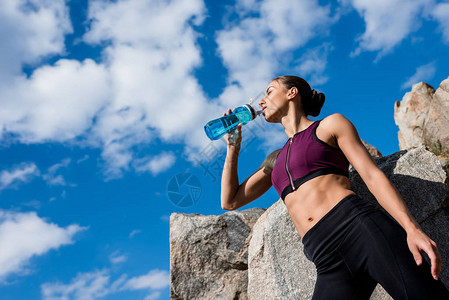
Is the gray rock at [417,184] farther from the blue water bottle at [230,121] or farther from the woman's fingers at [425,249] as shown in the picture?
the woman's fingers at [425,249]

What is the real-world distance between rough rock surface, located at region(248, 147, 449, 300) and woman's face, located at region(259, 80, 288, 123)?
90cm

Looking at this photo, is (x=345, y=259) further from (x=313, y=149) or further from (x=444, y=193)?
(x=444, y=193)

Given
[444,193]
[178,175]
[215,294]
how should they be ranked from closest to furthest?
[444,193], [178,175], [215,294]

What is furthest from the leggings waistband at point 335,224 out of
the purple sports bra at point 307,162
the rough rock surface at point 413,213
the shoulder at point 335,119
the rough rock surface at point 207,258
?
the rough rock surface at point 207,258

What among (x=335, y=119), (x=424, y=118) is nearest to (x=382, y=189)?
(x=335, y=119)

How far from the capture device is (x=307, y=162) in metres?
2.99

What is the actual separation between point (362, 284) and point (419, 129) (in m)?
20.9

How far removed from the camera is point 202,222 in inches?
218

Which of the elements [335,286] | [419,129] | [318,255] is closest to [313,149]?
[318,255]

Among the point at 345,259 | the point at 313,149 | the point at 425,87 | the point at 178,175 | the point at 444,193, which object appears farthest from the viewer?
the point at 425,87

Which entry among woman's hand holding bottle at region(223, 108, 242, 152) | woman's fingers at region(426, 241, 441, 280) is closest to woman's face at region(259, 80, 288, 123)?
woman's hand holding bottle at region(223, 108, 242, 152)

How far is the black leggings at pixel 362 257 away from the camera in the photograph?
233cm

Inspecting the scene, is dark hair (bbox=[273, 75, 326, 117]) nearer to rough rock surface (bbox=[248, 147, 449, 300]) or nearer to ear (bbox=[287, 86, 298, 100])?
ear (bbox=[287, 86, 298, 100])

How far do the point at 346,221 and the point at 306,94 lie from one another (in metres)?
1.47
